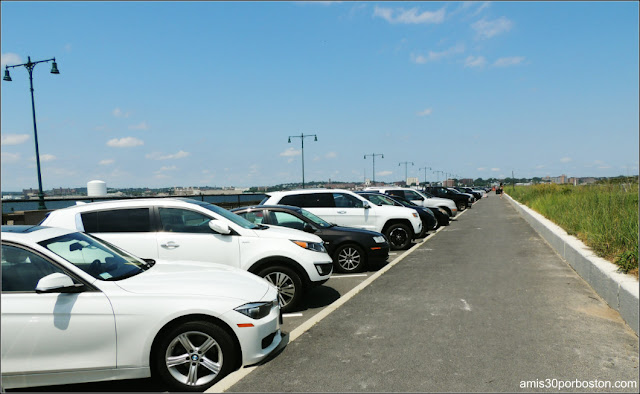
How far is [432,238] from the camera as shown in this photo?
15422mm

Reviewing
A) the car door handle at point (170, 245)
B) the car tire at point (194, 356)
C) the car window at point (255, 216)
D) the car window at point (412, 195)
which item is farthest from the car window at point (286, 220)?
the car window at point (412, 195)

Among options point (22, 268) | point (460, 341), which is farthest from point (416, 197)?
point (22, 268)

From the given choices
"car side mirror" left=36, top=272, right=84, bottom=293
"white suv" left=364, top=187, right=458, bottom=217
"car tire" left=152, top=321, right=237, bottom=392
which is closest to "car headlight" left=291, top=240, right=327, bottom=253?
"car tire" left=152, top=321, right=237, bottom=392

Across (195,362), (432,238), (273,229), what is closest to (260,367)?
(195,362)

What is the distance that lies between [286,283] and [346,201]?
6508 mm

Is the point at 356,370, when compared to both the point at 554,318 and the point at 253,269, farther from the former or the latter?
the point at 554,318

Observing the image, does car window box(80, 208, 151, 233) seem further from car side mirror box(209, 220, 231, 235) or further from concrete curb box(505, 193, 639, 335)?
concrete curb box(505, 193, 639, 335)

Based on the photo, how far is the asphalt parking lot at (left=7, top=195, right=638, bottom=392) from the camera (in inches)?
155

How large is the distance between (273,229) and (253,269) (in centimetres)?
88

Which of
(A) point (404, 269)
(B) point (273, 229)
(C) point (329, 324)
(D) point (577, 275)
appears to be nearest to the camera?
(C) point (329, 324)

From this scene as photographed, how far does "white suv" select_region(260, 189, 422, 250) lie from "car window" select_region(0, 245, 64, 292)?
811 cm

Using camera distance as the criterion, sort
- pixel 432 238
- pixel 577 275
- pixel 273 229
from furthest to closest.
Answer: pixel 432 238, pixel 577 275, pixel 273 229

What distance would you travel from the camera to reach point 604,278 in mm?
6371

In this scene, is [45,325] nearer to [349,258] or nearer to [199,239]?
[199,239]
